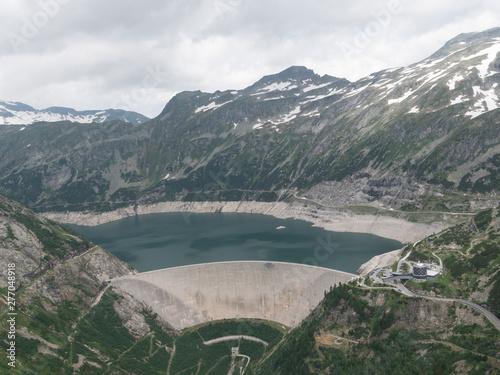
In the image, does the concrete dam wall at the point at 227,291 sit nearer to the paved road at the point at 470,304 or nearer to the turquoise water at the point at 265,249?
the paved road at the point at 470,304

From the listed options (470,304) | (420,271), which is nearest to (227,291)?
(420,271)

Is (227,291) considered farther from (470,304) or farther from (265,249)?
(265,249)

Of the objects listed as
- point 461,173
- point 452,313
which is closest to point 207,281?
point 452,313

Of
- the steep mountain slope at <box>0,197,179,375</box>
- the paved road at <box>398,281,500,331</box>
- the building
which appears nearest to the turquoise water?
the steep mountain slope at <box>0,197,179,375</box>

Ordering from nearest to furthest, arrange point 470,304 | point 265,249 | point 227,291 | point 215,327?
point 470,304 → point 215,327 → point 227,291 → point 265,249

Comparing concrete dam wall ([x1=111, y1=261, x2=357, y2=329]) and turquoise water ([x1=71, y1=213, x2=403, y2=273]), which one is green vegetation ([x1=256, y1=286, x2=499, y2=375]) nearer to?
concrete dam wall ([x1=111, y1=261, x2=357, y2=329])

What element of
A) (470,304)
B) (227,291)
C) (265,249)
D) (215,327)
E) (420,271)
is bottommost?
(215,327)

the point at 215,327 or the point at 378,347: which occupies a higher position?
the point at 378,347

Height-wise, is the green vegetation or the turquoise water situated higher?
the green vegetation

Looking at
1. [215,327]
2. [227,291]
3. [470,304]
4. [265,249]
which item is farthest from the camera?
[265,249]
